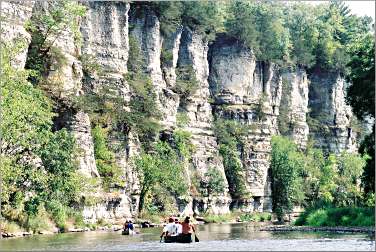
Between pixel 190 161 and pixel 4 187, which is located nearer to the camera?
pixel 4 187

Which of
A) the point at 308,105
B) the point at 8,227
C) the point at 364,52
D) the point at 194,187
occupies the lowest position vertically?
the point at 8,227

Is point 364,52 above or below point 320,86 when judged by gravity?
below

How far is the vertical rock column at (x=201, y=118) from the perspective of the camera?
8275 cm

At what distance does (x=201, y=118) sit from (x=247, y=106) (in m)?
9.66

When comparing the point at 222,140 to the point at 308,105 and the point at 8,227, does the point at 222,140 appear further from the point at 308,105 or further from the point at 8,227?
the point at 8,227

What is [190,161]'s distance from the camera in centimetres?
8169

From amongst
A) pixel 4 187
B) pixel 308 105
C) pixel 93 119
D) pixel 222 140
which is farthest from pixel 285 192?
pixel 4 187

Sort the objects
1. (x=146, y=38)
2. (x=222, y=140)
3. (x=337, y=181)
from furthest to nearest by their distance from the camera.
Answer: (x=337, y=181)
(x=222, y=140)
(x=146, y=38)

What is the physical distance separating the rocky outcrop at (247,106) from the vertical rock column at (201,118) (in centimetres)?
339

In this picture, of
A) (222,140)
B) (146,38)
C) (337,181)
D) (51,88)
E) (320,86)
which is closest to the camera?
(51,88)

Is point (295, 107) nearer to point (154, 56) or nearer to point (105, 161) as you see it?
point (154, 56)

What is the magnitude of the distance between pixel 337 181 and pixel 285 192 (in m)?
15.4

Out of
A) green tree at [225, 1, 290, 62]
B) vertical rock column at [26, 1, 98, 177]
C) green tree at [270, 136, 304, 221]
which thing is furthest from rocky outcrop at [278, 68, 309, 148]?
vertical rock column at [26, 1, 98, 177]

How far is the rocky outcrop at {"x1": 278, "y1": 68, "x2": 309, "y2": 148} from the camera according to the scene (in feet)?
344
